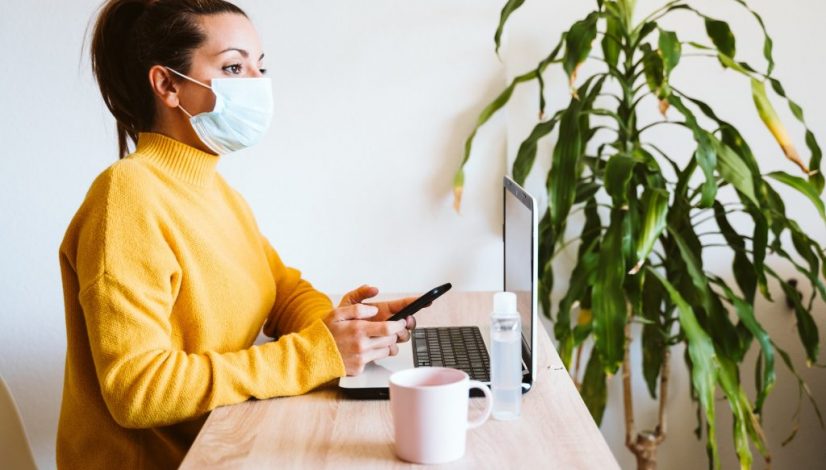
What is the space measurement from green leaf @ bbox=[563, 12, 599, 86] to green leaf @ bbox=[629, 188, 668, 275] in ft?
0.95

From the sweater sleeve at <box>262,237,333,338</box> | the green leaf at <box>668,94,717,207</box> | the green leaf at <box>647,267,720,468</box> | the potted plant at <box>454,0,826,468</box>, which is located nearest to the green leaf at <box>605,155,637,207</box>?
the potted plant at <box>454,0,826,468</box>

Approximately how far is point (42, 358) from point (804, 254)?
1842 millimetres

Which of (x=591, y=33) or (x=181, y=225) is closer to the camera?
(x=181, y=225)

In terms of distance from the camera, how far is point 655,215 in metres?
1.60

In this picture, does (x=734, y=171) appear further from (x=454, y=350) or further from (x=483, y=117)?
(x=454, y=350)

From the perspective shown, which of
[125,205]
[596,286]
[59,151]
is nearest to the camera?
[125,205]

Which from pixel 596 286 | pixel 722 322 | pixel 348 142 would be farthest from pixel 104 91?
pixel 722 322

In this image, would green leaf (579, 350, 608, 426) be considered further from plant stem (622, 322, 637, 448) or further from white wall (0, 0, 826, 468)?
white wall (0, 0, 826, 468)

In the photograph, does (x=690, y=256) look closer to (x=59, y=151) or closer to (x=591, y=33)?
(x=591, y=33)

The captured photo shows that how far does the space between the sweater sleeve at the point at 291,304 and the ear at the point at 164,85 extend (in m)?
0.37

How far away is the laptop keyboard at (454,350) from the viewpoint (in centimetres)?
119

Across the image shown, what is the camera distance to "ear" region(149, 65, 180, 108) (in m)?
1.24

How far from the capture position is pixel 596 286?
5.26ft

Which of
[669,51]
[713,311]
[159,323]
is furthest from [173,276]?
[713,311]
